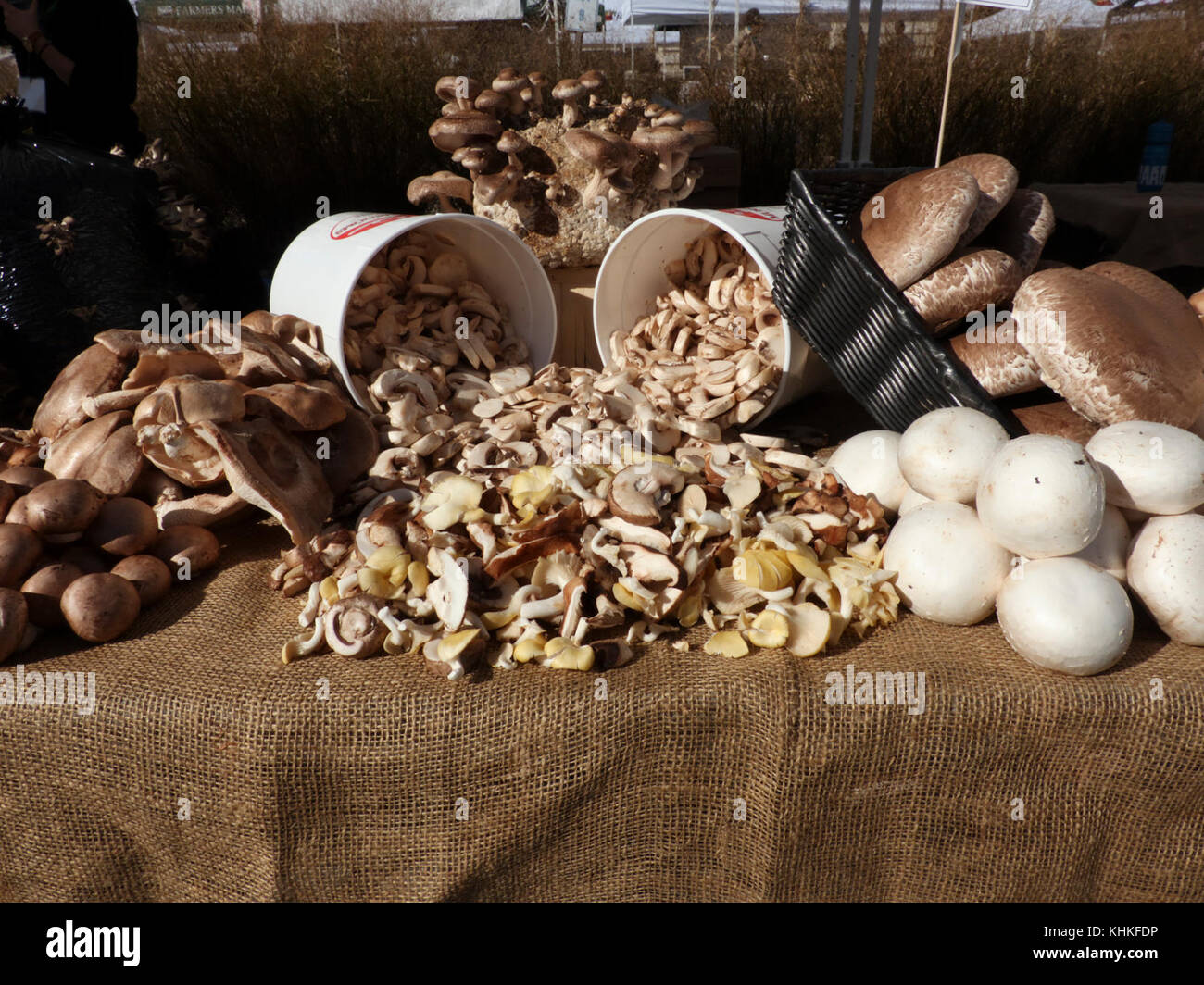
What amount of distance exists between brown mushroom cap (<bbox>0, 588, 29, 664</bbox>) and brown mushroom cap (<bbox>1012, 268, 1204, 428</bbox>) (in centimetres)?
232

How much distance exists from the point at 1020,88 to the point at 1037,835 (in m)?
6.03

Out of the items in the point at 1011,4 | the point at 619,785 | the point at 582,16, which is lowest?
the point at 619,785

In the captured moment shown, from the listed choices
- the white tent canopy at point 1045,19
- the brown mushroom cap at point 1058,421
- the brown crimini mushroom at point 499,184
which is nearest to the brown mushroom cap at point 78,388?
the brown crimini mushroom at point 499,184

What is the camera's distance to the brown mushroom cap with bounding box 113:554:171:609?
73.7 inches

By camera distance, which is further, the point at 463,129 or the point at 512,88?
the point at 512,88

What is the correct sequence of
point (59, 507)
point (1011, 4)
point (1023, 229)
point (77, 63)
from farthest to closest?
point (77, 63)
point (1011, 4)
point (1023, 229)
point (59, 507)

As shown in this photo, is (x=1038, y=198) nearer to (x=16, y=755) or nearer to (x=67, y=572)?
(x=67, y=572)

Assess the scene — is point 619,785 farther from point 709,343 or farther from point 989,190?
point 989,190

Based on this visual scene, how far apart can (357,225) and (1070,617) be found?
93.9 inches

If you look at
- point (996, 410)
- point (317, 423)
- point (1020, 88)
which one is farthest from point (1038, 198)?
point (1020, 88)

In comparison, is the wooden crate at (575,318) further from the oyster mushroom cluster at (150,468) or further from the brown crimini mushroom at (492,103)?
the oyster mushroom cluster at (150,468)

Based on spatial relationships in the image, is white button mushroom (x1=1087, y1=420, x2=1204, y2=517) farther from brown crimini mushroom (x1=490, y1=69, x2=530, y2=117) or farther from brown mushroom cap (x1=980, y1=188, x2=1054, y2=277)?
brown crimini mushroom (x1=490, y1=69, x2=530, y2=117)

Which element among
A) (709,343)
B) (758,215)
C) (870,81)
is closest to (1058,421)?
(709,343)

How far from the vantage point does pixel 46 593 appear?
1757mm
